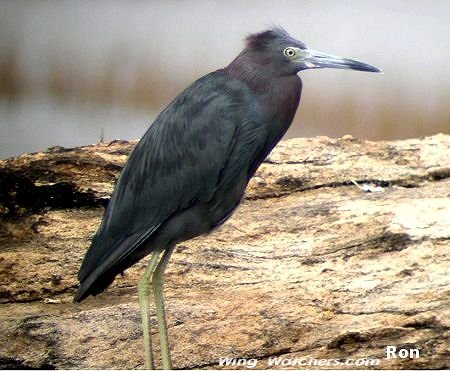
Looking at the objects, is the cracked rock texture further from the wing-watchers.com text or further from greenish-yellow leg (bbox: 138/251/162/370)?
greenish-yellow leg (bbox: 138/251/162/370)

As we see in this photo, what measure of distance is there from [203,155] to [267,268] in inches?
21.8

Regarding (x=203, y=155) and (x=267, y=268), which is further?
(x=267, y=268)

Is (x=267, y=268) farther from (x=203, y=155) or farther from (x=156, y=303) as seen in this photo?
(x=203, y=155)

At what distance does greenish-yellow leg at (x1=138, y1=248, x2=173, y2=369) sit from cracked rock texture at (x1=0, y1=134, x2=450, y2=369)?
0.43 ft

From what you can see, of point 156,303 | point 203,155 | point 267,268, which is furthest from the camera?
point 267,268

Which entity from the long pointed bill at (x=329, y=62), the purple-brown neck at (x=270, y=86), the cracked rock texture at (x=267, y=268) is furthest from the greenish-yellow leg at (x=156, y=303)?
the long pointed bill at (x=329, y=62)

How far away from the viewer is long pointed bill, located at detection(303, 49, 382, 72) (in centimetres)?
266

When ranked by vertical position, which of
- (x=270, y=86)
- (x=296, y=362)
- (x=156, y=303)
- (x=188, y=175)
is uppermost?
(x=270, y=86)

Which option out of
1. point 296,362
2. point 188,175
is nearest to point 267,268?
point 296,362

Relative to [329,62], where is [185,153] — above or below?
below

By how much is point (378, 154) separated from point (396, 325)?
0.90 meters

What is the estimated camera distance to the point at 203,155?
2682 mm

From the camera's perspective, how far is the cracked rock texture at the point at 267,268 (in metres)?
2.83

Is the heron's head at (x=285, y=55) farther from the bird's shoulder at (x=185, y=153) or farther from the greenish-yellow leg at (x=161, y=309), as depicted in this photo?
the greenish-yellow leg at (x=161, y=309)
